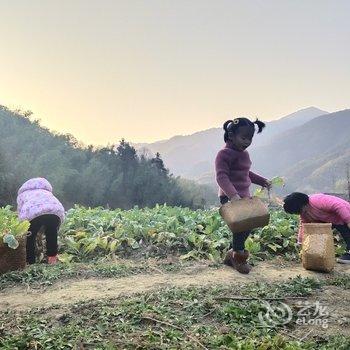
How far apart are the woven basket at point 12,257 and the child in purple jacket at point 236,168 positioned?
8.76 ft

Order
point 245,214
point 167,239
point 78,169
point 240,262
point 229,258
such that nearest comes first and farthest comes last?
1. point 245,214
2. point 240,262
3. point 229,258
4. point 167,239
5. point 78,169

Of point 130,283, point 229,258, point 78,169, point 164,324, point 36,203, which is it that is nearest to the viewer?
point 164,324

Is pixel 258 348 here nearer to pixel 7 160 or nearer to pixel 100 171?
pixel 7 160

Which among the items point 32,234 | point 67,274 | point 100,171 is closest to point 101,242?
point 32,234

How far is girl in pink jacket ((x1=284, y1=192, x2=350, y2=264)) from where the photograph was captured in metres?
6.26

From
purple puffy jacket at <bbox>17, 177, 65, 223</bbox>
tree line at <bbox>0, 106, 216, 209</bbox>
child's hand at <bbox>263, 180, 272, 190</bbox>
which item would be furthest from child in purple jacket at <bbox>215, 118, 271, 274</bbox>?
tree line at <bbox>0, 106, 216, 209</bbox>

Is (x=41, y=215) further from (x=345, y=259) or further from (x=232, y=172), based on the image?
(x=345, y=259)

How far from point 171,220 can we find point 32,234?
98.1 inches

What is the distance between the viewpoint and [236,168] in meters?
5.82

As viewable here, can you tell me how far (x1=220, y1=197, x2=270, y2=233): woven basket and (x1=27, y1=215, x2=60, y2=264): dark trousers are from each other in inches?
100.0

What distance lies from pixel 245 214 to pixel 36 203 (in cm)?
299

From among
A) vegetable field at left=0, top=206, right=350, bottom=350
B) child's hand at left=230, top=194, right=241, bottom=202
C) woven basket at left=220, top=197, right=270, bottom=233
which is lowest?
vegetable field at left=0, top=206, right=350, bottom=350

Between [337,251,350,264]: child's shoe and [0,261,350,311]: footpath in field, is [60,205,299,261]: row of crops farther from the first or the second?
[0,261,350,311]: footpath in field

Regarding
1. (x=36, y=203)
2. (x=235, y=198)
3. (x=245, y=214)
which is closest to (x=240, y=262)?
(x=245, y=214)
